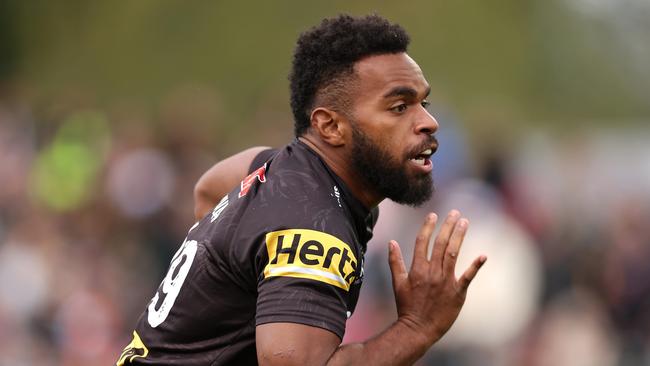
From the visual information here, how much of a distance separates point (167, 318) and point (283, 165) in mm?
774

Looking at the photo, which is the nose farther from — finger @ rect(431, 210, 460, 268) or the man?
finger @ rect(431, 210, 460, 268)

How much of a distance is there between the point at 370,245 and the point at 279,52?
444 inches

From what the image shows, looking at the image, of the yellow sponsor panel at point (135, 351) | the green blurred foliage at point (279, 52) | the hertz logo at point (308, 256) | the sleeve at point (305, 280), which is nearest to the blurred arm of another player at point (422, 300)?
the sleeve at point (305, 280)

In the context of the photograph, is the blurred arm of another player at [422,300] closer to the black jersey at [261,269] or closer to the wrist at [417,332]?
the wrist at [417,332]

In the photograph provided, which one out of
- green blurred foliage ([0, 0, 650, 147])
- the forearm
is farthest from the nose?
green blurred foliage ([0, 0, 650, 147])

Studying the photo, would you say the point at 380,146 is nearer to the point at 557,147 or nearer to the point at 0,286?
the point at 0,286

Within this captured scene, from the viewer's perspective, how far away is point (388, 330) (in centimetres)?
489

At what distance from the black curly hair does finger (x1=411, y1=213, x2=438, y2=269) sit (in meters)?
0.56

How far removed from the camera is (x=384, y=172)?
5.12 meters

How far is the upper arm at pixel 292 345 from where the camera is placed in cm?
450

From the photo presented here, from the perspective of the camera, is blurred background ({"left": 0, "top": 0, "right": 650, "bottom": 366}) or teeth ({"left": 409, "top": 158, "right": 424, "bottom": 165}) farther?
blurred background ({"left": 0, "top": 0, "right": 650, "bottom": 366})

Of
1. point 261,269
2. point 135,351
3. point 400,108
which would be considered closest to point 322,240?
point 261,269

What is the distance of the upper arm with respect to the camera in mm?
4504

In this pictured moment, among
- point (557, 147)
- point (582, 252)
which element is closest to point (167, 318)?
point (582, 252)
